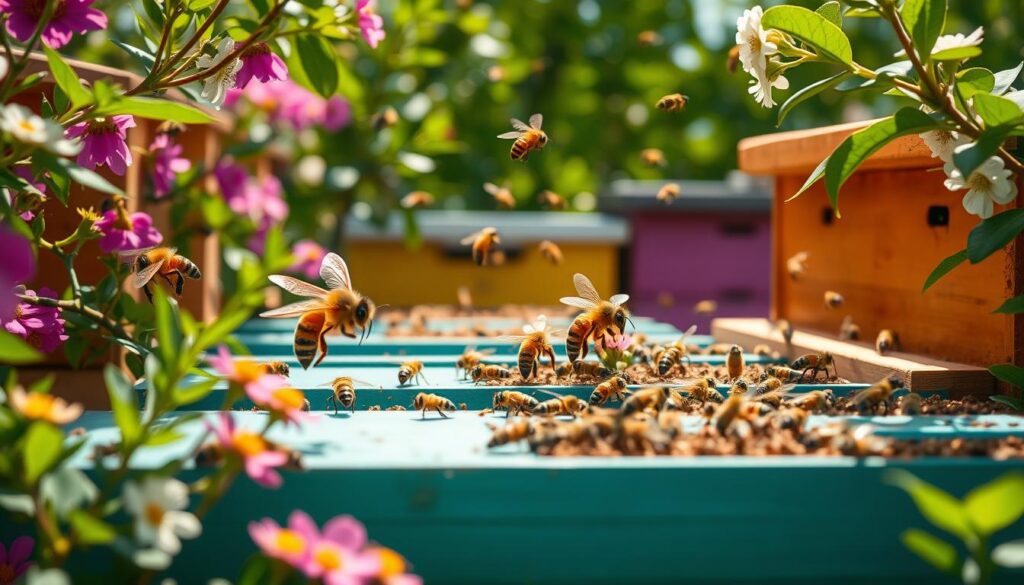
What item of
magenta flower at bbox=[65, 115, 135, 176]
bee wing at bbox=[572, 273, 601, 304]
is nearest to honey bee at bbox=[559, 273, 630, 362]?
bee wing at bbox=[572, 273, 601, 304]

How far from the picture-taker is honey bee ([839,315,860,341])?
243 centimetres

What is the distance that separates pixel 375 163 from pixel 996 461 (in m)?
3.75

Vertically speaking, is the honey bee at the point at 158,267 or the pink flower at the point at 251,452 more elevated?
the honey bee at the point at 158,267

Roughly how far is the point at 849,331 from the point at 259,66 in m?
1.39

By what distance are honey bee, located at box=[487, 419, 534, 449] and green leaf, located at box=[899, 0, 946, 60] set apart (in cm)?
78

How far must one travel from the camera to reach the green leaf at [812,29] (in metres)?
1.66

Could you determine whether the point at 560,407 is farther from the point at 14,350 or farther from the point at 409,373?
the point at 14,350

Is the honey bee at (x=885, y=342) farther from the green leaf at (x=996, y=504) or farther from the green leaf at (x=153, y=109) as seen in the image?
the green leaf at (x=153, y=109)

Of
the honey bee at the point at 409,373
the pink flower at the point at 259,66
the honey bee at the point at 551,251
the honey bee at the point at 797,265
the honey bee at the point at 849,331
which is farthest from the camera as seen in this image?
the honey bee at the point at 551,251

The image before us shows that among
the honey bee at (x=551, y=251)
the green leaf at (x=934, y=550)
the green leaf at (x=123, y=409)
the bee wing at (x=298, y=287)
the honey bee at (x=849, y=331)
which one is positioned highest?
Answer: the honey bee at (x=551, y=251)

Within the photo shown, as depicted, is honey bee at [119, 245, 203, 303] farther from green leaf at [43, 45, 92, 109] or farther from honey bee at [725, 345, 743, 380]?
honey bee at [725, 345, 743, 380]

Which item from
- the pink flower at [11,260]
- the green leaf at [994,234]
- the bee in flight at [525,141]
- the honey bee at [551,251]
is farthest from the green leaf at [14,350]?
the honey bee at [551,251]

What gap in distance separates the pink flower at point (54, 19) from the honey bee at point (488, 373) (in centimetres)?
85

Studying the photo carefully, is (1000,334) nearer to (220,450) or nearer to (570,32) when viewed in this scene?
(220,450)
